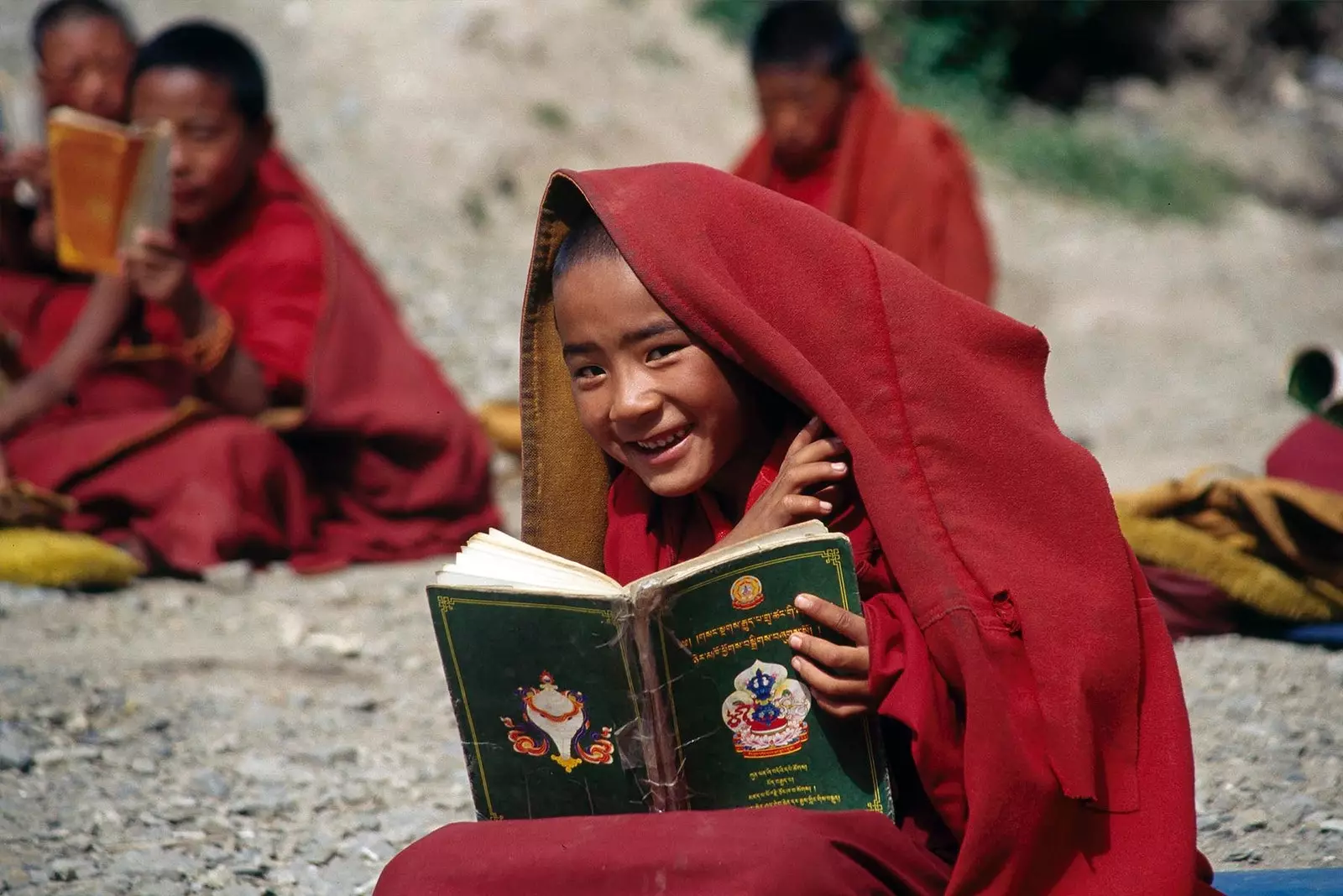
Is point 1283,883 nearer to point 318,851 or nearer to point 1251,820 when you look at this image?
point 1251,820

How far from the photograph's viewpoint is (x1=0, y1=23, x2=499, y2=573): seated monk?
5418 mm

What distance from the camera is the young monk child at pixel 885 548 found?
2.00 meters

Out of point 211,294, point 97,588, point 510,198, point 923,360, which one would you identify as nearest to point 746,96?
point 510,198

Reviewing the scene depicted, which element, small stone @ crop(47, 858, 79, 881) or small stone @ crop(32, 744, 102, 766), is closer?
small stone @ crop(47, 858, 79, 881)

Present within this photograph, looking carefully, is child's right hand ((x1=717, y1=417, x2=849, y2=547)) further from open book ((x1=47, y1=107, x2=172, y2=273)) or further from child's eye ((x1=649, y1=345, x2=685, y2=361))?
open book ((x1=47, y1=107, x2=172, y2=273))

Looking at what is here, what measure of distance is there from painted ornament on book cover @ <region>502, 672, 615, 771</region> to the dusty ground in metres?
1.01

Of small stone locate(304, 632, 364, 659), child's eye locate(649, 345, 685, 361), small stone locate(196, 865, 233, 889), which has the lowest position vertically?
small stone locate(304, 632, 364, 659)

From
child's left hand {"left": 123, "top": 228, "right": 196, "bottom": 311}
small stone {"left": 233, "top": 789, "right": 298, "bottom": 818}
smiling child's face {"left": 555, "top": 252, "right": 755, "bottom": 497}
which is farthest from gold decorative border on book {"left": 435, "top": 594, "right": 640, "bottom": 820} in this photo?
child's left hand {"left": 123, "top": 228, "right": 196, "bottom": 311}

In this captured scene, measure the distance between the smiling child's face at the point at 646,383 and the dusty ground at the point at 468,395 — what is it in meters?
1.23

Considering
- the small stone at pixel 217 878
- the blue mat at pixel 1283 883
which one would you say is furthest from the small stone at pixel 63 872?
the blue mat at pixel 1283 883

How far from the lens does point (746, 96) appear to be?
40.4ft

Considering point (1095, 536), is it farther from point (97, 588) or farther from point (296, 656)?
point (97, 588)

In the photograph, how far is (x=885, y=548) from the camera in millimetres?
2076

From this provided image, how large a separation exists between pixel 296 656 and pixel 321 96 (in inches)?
278
